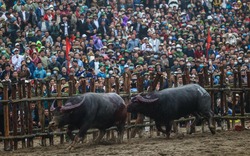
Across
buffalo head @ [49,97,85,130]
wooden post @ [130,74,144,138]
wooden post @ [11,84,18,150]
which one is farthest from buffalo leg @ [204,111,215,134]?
wooden post @ [11,84,18,150]

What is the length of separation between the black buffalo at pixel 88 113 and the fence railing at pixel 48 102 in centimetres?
64

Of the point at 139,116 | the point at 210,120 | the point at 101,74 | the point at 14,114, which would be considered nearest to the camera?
the point at 14,114

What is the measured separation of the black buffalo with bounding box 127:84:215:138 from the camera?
21.0m

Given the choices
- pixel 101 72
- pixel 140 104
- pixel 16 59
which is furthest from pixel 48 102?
pixel 101 72

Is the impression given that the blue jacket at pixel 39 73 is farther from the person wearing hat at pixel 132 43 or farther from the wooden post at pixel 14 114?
the person wearing hat at pixel 132 43

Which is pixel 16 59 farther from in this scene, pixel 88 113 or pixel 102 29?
pixel 88 113

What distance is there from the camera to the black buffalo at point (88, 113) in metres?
19.5

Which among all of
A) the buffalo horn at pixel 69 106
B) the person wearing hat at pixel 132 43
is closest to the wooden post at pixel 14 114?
the buffalo horn at pixel 69 106

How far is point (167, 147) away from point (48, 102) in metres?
3.90

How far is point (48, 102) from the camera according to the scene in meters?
21.0

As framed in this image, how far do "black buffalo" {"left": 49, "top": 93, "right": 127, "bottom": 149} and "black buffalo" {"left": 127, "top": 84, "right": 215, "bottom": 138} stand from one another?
1.64 ft

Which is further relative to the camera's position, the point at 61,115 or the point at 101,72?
the point at 101,72

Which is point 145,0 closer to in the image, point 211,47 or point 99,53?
point 211,47

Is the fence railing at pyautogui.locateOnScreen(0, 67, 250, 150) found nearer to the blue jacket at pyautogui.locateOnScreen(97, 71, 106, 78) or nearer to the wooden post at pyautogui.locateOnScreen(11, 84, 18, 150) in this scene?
the wooden post at pyautogui.locateOnScreen(11, 84, 18, 150)
